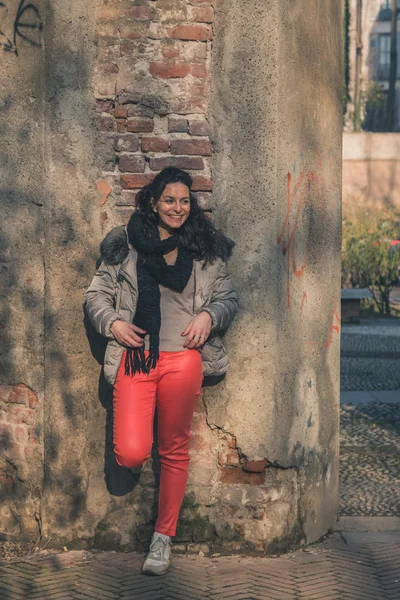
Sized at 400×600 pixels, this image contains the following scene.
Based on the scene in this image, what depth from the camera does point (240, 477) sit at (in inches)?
191

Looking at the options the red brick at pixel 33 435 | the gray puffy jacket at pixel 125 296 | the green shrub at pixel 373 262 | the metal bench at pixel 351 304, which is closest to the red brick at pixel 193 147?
the gray puffy jacket at pixel 125 296

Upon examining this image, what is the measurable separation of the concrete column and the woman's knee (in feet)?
1.75

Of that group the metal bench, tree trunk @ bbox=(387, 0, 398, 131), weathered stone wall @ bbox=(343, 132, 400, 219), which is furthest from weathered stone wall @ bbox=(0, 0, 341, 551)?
tree trunk @ bbox=(387, 0, 398, 131)

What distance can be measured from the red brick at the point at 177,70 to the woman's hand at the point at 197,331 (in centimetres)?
122

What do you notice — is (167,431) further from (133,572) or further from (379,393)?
(379,393)

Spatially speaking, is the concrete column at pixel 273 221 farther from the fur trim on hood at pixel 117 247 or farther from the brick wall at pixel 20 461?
the brick wall at pixel 20 461

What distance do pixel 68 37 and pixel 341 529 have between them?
116 inches

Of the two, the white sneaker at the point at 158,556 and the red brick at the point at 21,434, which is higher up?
the red brick at the point at 21,434

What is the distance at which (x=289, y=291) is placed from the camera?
16.0 feet

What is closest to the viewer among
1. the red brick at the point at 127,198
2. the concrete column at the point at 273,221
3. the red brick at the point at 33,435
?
the concrete column at the point at 273,221

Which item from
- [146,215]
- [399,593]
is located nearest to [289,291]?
[146,215]

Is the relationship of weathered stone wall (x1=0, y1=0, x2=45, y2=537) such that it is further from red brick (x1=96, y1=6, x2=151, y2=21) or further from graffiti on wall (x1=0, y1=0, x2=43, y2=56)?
red brick (x1=96, y1=6, x2=151, y2=21)

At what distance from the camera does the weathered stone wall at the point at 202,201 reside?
4762 millimetres

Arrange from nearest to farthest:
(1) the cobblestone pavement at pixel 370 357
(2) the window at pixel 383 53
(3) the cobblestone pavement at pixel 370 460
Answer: (3) the cobblestone pavement at pixel 370 460 < (1) the cobblestone pavement at pixel 370 357 < (2) the window at pixel 383 53
